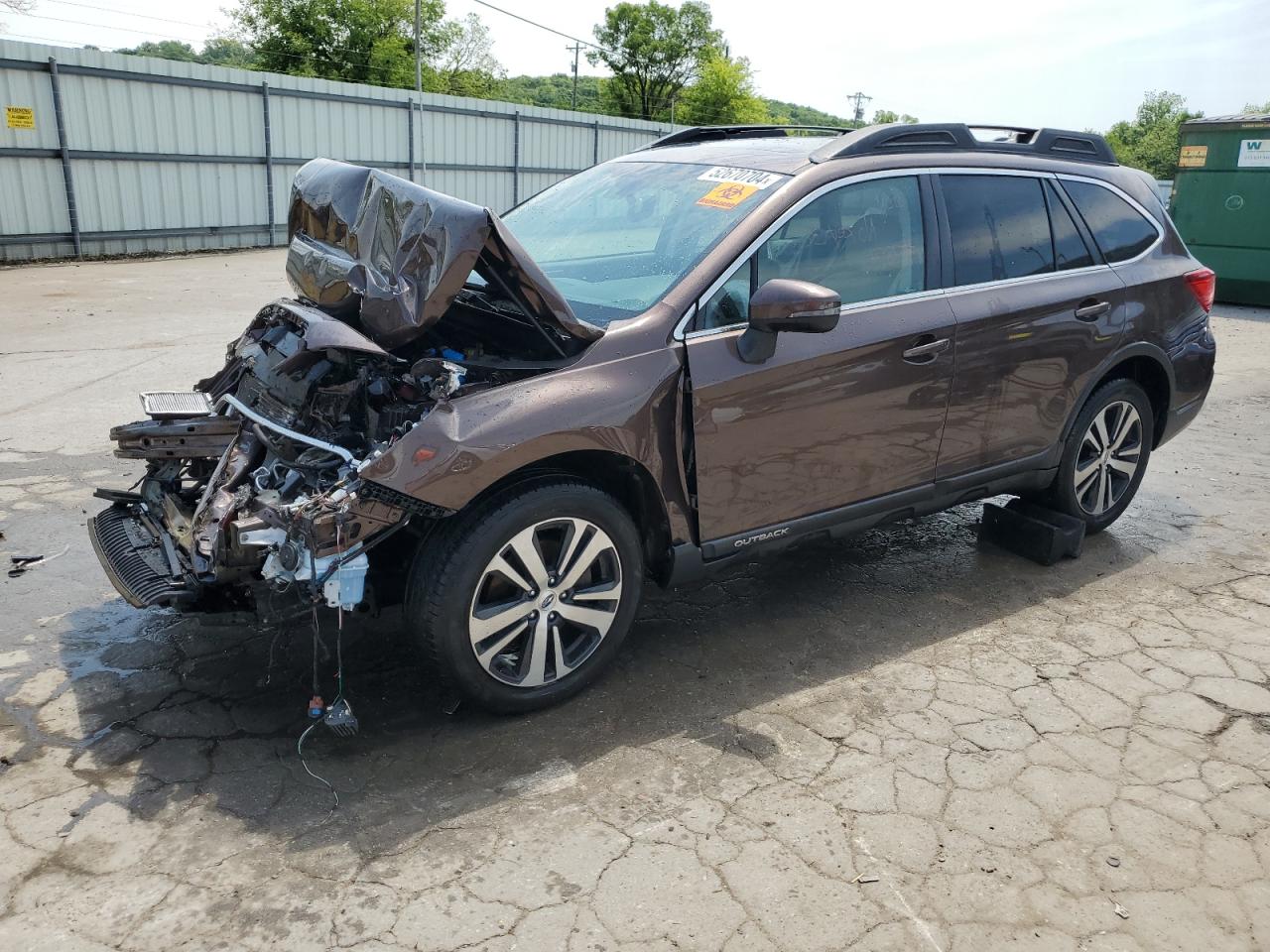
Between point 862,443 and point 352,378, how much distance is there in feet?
6.33

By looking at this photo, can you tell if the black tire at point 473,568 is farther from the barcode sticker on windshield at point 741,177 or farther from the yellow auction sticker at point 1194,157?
the yellow auction sticker at point 1194,157

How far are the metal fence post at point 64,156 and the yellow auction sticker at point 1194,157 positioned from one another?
16906 millimetres

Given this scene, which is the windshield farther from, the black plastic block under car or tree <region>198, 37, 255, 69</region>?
→ tree <region>198, 37, 255, 69</region>

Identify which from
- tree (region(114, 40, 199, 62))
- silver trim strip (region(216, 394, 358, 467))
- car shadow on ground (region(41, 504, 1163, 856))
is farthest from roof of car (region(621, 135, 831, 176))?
tree (region(114, 40, 199, 62))

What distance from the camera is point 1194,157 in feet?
50.1

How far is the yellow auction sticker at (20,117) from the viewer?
13984 mm

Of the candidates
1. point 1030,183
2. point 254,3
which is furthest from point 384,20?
point 1030,183

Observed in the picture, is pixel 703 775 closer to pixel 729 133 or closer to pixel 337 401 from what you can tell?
pixel 337 401

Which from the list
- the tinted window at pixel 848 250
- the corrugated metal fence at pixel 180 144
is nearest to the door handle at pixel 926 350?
the tinted window at pixel 848 250

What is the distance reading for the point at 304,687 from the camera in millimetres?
3492

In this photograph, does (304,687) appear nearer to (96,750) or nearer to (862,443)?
(96,750)

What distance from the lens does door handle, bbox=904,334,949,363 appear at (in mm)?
3916

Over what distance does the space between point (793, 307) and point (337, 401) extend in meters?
1.52

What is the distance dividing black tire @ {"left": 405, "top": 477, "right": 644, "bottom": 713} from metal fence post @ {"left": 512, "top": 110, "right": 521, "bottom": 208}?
2108 cm
